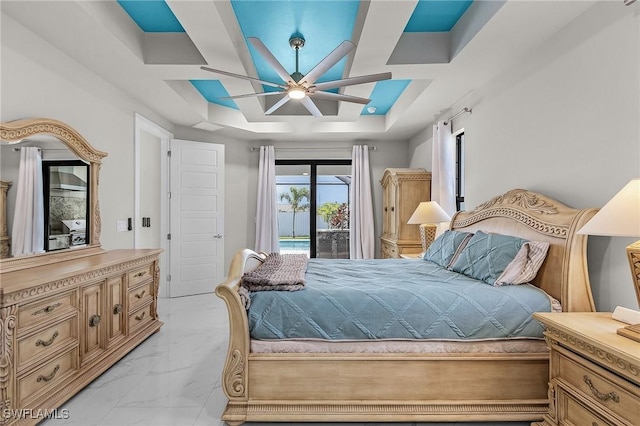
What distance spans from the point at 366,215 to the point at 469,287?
3.61m

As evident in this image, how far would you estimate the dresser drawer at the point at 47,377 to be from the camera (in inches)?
68.8

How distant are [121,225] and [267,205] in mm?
2426

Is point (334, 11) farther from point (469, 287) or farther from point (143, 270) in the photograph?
point (143, 270)

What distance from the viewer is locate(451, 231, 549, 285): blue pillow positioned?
6.84 ft

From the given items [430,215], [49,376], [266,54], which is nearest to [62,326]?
[49,376]

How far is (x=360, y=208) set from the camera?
5609mm

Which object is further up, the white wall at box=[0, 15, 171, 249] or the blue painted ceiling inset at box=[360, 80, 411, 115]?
the blue painted ceiling inset at box=[360, 80, 411, 115]

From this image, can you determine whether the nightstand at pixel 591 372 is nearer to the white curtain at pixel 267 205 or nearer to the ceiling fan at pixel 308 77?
the ceiling fan at pixel 308 77

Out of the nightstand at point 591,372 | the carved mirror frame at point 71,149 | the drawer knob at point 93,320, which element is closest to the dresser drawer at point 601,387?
the nightstand at point 591,372

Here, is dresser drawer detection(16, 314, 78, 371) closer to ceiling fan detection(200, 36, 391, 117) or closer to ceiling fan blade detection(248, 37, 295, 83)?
ceiling fan detection(200, 36, 391, 117)

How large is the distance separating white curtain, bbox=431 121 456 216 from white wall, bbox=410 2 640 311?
0.92 meters

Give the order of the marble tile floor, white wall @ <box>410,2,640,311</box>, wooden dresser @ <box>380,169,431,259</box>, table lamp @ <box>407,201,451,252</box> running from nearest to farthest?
white wall @ <box>410,2,640,311</box>
the marble tile floor
table lamp @ <box>407,201,451,252</box>
wooden dresser @ <box>380,169,431,259</box>

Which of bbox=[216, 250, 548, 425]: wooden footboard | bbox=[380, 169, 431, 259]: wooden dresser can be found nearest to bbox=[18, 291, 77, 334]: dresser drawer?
bbox=[216, 250, 548, 425]: wooden footboard

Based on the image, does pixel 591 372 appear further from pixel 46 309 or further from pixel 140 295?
pixel 140 295
